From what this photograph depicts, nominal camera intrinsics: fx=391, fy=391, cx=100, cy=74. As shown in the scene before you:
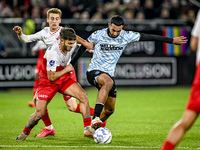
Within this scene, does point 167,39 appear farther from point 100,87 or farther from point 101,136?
point 101,136

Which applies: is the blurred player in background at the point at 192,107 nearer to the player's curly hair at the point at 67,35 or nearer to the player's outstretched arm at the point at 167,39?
the player's curly hair at the point at 67,35

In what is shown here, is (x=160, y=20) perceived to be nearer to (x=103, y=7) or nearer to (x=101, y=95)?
→ (x=103, y=7)

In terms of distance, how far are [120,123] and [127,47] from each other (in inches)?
337

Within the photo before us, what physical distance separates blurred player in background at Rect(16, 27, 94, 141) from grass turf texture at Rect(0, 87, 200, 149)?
16.0 inches

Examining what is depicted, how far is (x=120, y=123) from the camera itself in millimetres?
9227

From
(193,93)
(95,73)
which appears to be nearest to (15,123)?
(95,73)

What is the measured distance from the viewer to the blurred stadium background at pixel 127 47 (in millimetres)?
16359

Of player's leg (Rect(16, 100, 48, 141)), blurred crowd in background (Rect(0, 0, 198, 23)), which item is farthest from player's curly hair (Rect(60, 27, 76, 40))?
blurred crowd in background (Rect(0, 0, 198, 23))

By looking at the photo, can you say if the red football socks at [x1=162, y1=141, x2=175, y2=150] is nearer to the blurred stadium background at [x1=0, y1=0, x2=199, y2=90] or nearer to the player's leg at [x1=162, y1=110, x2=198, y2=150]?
the player's leg at [x1=162, y1=110, x2=198, y2=150]

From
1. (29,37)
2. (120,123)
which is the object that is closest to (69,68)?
(29,37)

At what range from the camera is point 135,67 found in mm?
17438

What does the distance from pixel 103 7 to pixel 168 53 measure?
13.6 ft

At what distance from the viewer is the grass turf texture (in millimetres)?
6574

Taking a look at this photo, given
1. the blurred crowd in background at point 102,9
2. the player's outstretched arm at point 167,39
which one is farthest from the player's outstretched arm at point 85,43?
the blurred crowd in background at point 102,9
